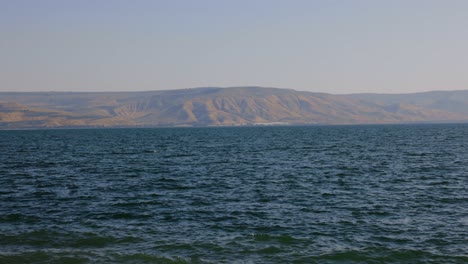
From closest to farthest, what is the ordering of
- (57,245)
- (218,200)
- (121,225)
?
(57,245), (121,225), (218,200)

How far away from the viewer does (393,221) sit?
2827 cm

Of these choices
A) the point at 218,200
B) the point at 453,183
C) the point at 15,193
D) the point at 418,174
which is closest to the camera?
the point at 218,200

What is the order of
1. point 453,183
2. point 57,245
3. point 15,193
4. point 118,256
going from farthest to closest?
point 453,183 < point 15,193 < point 57,245 < point 118,256

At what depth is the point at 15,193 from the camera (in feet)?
130

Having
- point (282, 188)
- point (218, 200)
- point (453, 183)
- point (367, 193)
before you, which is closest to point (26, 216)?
point (218, 200)

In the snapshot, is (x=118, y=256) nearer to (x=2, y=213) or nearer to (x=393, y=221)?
(x=2, y=213)

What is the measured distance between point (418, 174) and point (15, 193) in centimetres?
3733

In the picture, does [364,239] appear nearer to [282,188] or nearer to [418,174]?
[282,188]

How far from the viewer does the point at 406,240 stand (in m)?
24.3

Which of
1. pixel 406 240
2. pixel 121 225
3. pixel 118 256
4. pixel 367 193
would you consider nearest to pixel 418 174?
pixel 367 193

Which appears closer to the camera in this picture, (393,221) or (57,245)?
(57,245)

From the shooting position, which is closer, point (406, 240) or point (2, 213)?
point (406, 240)

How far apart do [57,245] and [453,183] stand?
3324 cm

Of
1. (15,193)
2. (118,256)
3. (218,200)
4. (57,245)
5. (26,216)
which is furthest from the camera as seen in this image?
(15,193)
